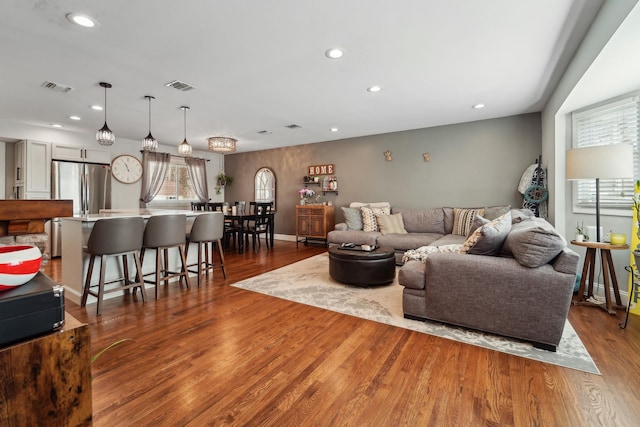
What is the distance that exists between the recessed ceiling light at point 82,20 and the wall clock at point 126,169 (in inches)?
195

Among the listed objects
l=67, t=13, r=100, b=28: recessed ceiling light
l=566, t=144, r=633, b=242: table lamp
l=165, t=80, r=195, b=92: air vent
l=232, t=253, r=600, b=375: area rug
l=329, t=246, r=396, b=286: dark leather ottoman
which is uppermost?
l=165, t=80, r=195, b=92: air vent

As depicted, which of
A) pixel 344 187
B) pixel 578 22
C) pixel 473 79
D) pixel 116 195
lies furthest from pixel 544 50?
pixel 116 195

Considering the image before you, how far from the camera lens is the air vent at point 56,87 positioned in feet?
11.6

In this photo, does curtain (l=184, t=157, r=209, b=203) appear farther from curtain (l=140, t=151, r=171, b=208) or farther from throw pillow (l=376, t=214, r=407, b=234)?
throw pillow (l=376, t=214, r=407, b=234)

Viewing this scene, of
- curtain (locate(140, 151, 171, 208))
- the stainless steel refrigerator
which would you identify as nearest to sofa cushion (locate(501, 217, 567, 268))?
the stainless steel refrigerator

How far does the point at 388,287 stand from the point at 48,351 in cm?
337

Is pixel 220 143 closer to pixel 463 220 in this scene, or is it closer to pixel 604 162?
pixel 463 220

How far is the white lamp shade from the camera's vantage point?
270 cm

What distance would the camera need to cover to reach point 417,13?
2.26m

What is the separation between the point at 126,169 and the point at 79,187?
1.05 meters

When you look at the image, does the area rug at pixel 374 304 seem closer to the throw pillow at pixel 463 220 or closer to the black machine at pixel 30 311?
the throw pillow at pixel 463 220

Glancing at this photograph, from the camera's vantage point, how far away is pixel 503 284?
229 centimetres

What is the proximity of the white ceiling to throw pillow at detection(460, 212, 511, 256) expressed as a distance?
1643 mm

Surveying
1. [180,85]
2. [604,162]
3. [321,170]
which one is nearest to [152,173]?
[321,170]
